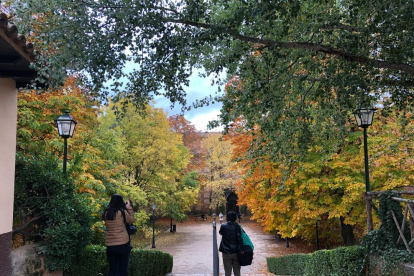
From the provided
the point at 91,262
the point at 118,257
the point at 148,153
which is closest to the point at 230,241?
the point at 118,257

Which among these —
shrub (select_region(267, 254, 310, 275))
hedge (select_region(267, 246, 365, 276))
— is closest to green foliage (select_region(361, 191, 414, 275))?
hedge (select_region(267, 246, 365, 276))

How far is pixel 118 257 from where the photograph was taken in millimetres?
5691

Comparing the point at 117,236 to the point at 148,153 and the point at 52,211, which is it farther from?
the point at 148,153

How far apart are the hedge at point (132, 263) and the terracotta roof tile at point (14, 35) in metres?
3.83

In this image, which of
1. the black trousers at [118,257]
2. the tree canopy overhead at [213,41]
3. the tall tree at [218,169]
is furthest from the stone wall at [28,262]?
the tall tree at [218,169]

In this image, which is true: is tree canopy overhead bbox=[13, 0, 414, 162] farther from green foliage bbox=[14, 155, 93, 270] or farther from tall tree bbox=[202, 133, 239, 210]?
tall tree bbox=[202, 133, 239, 210]

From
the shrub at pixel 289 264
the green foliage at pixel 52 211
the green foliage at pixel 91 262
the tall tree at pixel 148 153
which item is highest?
the tall tree at pixel 148 153

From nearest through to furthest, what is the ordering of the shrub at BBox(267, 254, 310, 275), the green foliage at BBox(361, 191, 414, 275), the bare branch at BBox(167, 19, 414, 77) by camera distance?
the bare branch at BBox(167, 19, 414, 77)
the green foliage at BBox(361, 191, 414, 275)
the shrub at BBox(267, 254, 310, 275)

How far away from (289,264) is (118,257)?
9747mm

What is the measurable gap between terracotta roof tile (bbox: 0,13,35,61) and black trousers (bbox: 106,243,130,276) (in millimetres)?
3090

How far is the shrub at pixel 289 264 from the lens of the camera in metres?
12.2

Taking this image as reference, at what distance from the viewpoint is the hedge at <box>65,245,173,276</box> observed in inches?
273

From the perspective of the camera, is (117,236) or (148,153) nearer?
(117,236)

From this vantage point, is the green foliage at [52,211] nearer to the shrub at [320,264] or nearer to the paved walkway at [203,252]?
the shrub at [320,264]
